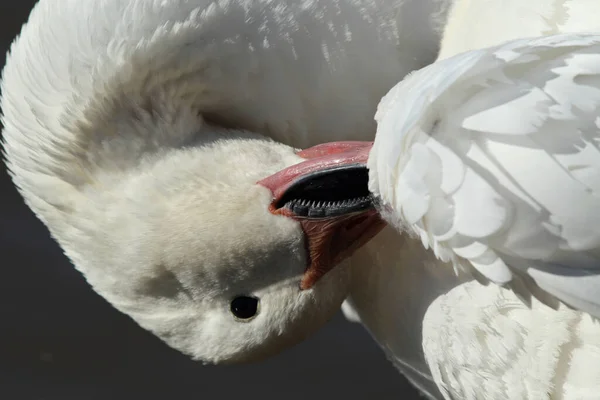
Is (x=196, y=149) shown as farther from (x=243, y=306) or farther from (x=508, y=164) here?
(x=508, y=164)

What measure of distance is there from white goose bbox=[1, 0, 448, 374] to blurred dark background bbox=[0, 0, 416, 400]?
5.41 feet

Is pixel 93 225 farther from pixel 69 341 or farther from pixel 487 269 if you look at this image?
pixel 69 341

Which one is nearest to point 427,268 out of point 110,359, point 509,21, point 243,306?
point 243,306

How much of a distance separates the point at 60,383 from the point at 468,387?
2.35 m

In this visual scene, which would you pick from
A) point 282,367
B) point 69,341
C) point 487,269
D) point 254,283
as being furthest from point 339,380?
point 487,269

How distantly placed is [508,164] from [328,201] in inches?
22.9

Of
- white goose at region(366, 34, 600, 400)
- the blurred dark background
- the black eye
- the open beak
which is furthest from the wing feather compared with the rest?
the blurred dark background

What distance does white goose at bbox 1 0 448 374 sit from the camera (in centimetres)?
213

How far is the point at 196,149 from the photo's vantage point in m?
2.23

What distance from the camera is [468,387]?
6.92ft

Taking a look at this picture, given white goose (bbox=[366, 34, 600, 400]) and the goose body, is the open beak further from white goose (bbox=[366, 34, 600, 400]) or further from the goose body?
the goose body

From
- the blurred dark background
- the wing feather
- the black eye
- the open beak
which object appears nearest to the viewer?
the wing feather

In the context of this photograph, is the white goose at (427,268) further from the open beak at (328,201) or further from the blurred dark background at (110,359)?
the blurred dark background at (110,359)

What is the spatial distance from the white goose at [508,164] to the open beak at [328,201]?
23 cm
